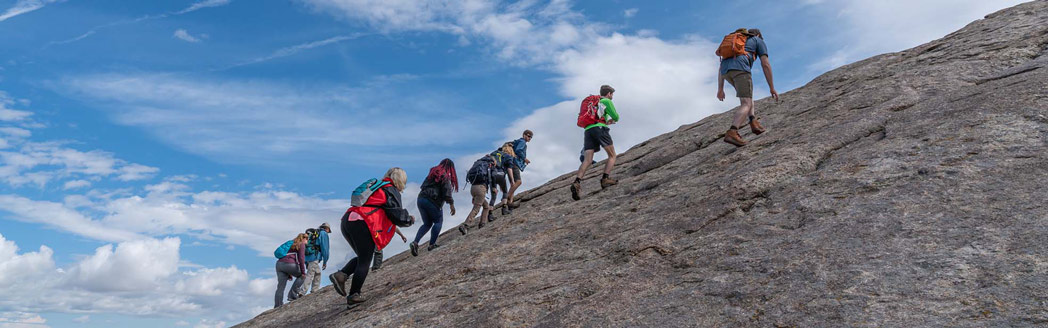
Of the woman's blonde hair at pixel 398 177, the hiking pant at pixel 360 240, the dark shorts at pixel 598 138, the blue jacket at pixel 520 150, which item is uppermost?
the blue jacket at pixel 520 150

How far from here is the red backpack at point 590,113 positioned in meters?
14.3

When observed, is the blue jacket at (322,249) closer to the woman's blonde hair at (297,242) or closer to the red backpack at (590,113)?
the woman's blonde hair at (297,242)

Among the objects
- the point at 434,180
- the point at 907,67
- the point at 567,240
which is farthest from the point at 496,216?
the point at 907,67

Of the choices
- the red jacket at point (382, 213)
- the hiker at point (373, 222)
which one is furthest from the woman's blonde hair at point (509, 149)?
the red jacket at point (382, 213)

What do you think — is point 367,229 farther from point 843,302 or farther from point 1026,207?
point 1026,207

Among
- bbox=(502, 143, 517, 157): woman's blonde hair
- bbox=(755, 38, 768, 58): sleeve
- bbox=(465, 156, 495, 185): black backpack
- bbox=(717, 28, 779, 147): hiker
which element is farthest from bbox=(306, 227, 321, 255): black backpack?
bbox=(755, 38, 768, 58): sleeve

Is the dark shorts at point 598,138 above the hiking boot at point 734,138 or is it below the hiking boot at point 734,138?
above

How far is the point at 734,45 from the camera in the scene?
1332 cm

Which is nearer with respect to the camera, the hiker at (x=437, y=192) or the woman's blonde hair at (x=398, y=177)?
the woman's blonde hair at (x=398, y=177)

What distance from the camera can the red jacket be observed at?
10.5 meters

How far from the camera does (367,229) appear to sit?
10.5 metres

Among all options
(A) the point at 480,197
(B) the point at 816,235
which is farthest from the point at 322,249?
(B) the point at 816,235

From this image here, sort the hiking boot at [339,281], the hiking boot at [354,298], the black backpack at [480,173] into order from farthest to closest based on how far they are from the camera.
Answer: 1. the black backpack at [480,173]
2. the hiking boot at [354,298]
3. the hiking boot at [339,281]

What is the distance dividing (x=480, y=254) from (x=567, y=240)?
199 cm
